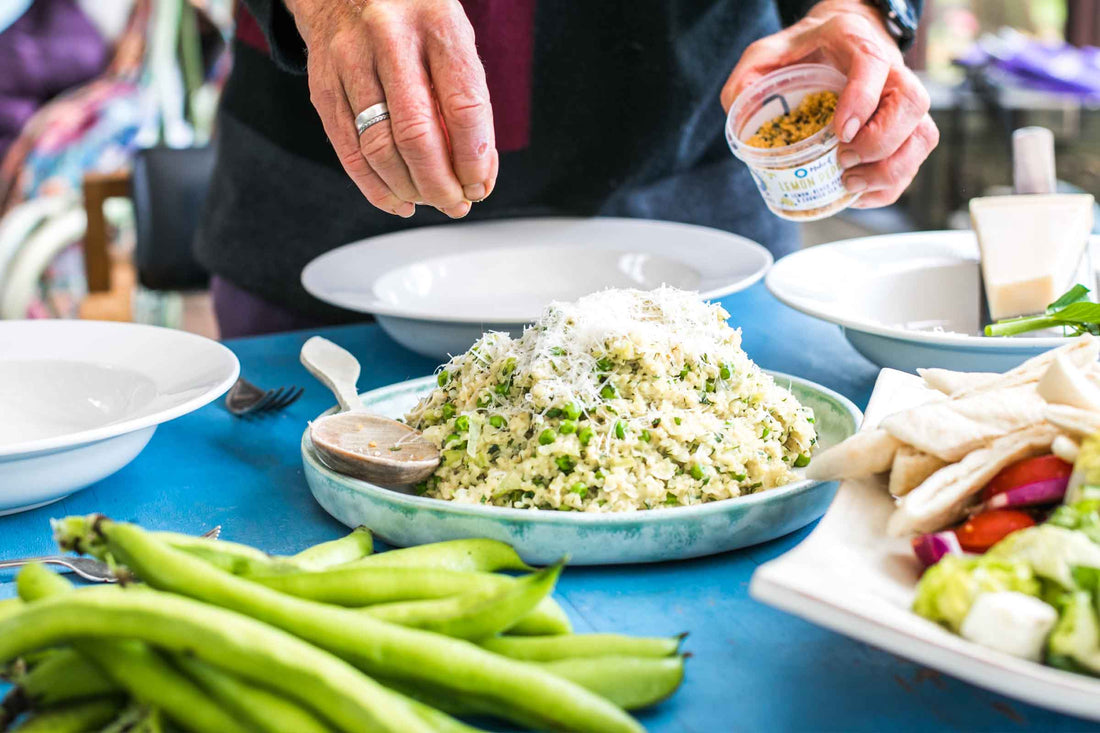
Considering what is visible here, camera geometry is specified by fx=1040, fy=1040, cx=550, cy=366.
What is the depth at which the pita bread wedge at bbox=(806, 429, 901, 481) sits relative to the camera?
0.88m

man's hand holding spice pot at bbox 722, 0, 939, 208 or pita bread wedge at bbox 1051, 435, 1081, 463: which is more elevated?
man's hand holding spice pot at bbox 722, 0, 939, 208

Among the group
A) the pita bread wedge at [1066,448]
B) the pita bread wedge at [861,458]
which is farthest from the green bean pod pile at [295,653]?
the pita bread wedge at [1066,448]

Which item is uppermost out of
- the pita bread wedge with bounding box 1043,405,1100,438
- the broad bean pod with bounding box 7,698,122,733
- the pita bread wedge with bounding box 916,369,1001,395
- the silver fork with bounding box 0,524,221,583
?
the pita bread wedge with bounding box 1043,405,1100,438

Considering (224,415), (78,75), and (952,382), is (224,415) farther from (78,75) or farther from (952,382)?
(78,75)

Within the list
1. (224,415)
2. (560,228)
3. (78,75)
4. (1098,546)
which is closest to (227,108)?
(560,228)

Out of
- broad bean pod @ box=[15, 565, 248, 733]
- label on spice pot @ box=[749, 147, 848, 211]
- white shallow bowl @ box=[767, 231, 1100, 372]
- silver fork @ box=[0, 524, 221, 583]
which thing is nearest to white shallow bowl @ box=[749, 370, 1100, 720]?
broad bean pod @ box=[15, 565, 248, 733]

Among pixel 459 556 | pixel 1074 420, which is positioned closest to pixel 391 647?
pixel 459 556

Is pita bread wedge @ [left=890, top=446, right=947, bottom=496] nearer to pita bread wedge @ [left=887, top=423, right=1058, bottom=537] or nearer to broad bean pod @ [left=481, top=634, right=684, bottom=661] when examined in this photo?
pita bread wedge @ [left=887, top=423, right=1058, bottom=537]

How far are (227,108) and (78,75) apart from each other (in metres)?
2.97

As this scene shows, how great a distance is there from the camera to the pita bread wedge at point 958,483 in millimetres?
804

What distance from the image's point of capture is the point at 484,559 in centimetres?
90

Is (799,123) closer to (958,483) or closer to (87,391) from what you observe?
(958,483)

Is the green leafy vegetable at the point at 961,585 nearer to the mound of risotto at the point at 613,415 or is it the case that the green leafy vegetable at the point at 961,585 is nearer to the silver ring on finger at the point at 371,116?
the mound of risotto at the point at 613,415

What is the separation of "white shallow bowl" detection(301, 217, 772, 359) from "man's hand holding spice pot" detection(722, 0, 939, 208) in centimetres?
22
